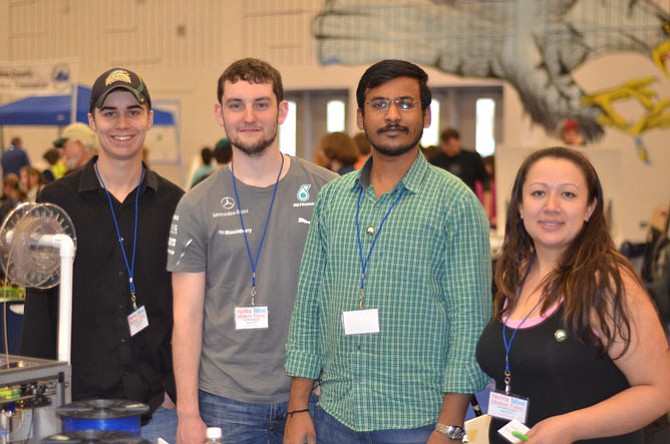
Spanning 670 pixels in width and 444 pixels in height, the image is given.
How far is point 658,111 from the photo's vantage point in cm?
1004

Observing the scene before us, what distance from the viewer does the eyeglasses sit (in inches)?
85.6

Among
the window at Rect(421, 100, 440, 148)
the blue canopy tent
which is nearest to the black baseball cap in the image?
the blue canopy tent

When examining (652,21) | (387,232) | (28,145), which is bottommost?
(387,232)

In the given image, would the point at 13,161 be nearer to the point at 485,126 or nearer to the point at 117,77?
the point at 485,126

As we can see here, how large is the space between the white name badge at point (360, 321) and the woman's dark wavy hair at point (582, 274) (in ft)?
0.97

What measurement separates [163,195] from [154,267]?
0.24 meters

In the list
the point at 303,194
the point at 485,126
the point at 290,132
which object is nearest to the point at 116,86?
the point at 303,194

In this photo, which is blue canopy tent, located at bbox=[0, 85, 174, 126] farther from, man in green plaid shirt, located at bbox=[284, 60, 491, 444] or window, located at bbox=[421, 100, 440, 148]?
man in green plaid shirt, located at bbox=[284, 60, 491, 444]

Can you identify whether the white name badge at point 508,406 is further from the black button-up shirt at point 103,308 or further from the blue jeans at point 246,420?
the black button-up shirt at point 103,308

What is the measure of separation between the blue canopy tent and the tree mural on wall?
2977 millimetres

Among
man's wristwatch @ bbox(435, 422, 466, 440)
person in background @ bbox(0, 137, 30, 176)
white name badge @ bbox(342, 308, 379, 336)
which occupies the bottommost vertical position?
man's wristwatch @ bbox(435, 422, 466, 440)

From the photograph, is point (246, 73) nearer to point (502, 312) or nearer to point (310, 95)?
point (502, 312)

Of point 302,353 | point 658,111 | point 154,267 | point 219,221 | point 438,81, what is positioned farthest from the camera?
point 438,81

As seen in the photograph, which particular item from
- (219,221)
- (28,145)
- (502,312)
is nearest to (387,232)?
(502,312)
